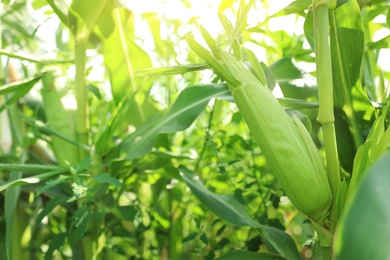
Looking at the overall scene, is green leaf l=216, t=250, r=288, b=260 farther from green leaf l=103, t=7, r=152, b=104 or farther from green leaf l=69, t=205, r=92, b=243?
green leaf l=103, t=7, r=152, b=104

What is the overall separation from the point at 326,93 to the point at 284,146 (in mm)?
100

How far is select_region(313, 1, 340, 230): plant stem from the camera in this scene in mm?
742

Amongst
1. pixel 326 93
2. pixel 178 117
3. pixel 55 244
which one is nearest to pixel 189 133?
pixel 178 117

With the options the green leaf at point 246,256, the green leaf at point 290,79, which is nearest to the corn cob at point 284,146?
the green leaf at point 246,256

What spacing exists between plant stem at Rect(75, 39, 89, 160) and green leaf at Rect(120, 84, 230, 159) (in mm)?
83

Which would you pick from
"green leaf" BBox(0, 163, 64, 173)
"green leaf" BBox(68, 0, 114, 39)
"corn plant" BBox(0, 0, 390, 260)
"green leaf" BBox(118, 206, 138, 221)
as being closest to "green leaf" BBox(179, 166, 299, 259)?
"corn plant" BBox(0, 0, 390, 260)

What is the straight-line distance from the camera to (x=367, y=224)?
0.38 meters

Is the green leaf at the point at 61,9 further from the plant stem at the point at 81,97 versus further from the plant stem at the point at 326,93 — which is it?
the plant stem at the point at 326,93

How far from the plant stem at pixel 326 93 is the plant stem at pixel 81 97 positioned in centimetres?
49

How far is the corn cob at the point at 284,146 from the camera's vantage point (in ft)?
2.29

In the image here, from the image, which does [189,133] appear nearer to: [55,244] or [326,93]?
[55,244]

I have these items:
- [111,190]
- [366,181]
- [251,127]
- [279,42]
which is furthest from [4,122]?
[366,181]

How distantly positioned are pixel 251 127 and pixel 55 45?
31.1 inches

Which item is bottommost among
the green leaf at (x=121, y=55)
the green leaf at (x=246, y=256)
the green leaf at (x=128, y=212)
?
the green leaf at (x=246, y=256)
